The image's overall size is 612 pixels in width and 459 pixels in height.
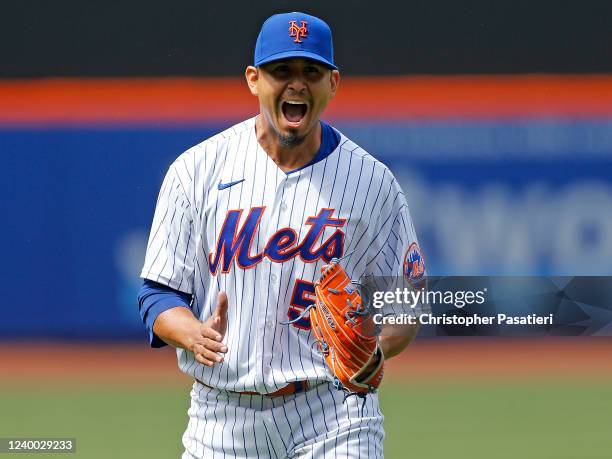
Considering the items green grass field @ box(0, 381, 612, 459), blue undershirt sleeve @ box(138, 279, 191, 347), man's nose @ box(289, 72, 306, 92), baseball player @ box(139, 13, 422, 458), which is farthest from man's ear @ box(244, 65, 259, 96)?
green grass field @ box(0, 381, 612, 459)

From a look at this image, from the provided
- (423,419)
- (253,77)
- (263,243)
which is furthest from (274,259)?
(423,419)

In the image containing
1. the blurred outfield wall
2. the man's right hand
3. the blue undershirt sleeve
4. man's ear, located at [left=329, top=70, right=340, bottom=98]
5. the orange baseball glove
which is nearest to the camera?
Result: the man's right hand

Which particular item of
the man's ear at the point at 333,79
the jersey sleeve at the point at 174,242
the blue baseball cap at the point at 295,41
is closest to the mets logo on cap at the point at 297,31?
the blue baseball cap at the point at 295,41

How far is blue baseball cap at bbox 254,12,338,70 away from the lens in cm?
286

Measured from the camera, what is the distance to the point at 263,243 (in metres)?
2.92

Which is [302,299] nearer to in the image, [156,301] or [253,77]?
→ [156,301]

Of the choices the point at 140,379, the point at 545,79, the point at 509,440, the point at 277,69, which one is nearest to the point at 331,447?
the point at 277,69

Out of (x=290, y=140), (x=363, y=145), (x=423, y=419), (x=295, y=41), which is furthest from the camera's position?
(x=363, y=145)

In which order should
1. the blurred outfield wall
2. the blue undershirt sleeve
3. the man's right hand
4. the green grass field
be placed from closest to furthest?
the man's right hand, the blue undershirt sleeve, the green grass field, the blurred outfield wall

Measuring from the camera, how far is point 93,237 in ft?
16.8

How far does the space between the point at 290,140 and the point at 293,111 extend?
0.08m

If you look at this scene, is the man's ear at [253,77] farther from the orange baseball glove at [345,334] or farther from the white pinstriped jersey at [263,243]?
the orange baseball glove at [345,334]

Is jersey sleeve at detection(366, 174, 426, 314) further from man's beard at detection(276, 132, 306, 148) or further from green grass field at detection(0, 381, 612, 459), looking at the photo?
green grass field at detection(0, 381, 612, 459)

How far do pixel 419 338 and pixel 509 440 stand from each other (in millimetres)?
619
